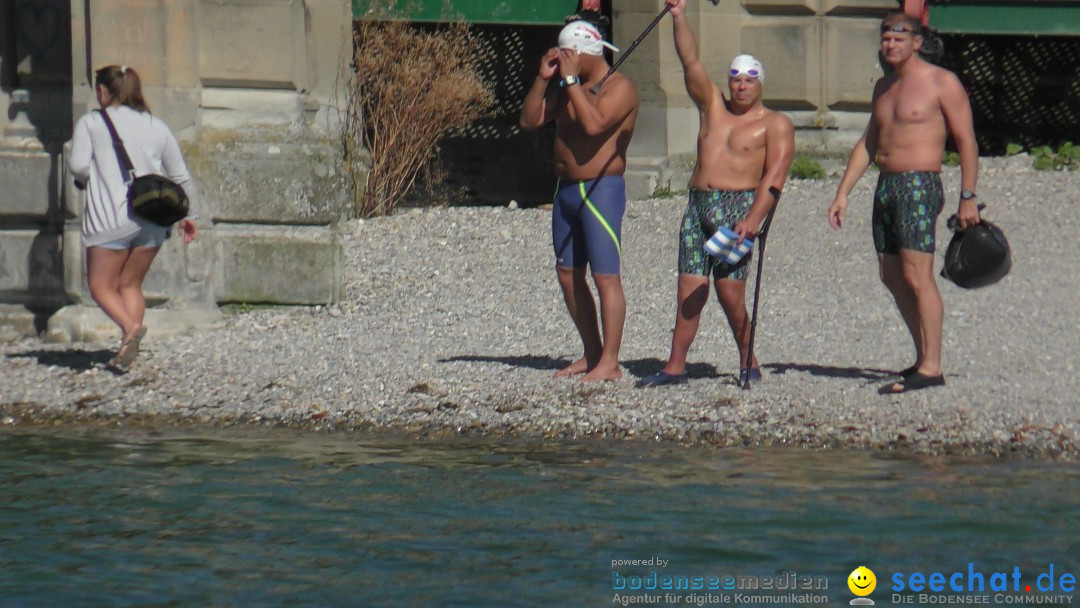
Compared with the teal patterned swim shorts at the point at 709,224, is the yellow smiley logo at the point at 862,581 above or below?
below

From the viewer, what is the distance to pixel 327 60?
11016 mm

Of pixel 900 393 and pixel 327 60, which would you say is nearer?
pixel 900 393

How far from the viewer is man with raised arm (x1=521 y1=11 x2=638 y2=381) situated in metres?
8.15

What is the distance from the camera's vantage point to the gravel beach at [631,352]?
7730 mm

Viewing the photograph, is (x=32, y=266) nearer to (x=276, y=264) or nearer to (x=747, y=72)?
(x=276, y=264)

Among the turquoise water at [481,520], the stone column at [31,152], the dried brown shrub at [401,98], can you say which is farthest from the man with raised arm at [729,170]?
the dried brown shrub at [401,98]

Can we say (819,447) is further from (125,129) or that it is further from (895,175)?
(125,129)

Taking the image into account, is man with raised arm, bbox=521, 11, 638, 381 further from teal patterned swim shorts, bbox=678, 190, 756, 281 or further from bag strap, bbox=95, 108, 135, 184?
bag strap, bbox=95, 108, 135, 184

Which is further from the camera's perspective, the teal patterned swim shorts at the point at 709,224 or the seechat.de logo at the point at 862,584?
the teal patterned swim shorts at the point at 709,224

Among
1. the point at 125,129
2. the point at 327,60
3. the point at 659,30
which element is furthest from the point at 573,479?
the point at 659,30

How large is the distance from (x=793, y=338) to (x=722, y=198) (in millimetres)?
1790

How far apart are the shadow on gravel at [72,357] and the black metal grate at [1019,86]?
9.02 meters

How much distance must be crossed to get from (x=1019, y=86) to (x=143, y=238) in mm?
9749

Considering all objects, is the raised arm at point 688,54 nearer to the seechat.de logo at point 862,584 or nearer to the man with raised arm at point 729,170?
the man with raised arm at point 729,170
